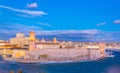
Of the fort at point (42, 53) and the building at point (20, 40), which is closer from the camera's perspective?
the fort at point (42, 53)

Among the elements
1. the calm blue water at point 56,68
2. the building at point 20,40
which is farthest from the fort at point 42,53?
the calm blue water at point 56,68

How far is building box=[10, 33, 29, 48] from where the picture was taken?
49.3m

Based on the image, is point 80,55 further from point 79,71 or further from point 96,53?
point 79,71

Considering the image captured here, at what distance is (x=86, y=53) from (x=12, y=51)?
8511 mm

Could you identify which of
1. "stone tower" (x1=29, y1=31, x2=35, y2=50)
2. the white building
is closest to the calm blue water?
"stone tower" (x1=29, y1=31, x2=35, y2=50)

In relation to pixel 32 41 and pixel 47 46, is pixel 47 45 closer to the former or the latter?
pixel 47 46

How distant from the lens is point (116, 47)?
8688cm

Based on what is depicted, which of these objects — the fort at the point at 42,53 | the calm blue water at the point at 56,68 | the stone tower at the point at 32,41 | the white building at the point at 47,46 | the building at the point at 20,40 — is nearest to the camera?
the calm blue water at the point at 56,68

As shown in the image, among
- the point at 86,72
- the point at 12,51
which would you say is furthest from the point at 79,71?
the point at 12,51

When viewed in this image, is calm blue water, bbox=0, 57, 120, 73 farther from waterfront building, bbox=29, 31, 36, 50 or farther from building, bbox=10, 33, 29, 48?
building, bbox=10, 33, 29, 48

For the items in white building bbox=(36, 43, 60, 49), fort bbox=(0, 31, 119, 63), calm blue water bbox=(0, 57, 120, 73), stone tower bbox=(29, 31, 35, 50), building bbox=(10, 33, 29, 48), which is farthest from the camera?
building bbox=(10, 33, 29, 48)

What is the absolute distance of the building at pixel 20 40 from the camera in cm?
4926

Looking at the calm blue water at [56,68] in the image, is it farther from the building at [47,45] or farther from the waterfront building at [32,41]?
the building at [47,45]

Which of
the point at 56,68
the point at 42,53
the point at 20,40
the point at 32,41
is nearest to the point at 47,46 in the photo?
the point at 32,41
